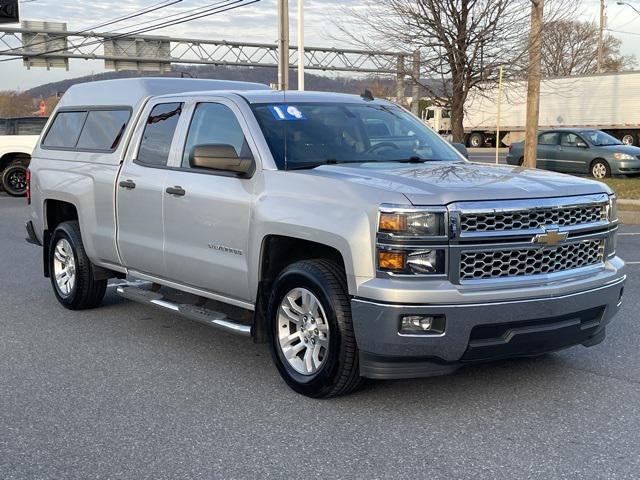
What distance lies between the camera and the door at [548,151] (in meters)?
22.6

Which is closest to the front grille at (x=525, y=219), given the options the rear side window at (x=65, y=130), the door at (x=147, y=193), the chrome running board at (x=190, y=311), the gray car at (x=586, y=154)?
the chrome running board at (x=190, y=311)

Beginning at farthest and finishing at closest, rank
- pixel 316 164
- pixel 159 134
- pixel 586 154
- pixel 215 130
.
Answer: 1. pixel 586 154
2. pixel 159 134
3. pixel 215 130
4. pixel 316 164

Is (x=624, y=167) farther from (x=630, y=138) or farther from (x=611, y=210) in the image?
(x=630, y=138)

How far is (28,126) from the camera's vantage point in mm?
20250

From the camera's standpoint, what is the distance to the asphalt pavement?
3.84 m

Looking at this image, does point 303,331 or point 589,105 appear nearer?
point 303,331

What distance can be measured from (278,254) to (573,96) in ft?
128

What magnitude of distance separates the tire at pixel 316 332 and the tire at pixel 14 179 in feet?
55.5

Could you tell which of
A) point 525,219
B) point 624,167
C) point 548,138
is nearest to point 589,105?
point 548,138

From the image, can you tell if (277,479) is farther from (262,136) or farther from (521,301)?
(262,136)

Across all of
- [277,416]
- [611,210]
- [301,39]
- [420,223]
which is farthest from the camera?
[301,39]

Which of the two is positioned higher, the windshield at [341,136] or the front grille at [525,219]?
the windshield at [341,136]

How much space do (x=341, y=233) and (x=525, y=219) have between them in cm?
103

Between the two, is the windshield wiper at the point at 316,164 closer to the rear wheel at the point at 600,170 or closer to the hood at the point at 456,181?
the hood at the point at 456,181
